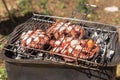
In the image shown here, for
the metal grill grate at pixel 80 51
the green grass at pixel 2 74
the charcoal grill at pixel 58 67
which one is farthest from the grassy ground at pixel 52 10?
the charcoal grill at pixel 58 67

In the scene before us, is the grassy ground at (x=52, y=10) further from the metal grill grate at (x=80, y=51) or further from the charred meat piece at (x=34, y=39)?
the charred meat piece at (x=34, y=39)


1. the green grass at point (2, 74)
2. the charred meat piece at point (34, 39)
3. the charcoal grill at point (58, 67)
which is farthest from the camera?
the green grass at point (2, 74)

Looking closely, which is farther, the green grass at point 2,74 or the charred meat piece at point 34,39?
the green grass at point 2,74

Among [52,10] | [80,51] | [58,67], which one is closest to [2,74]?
[58,67]

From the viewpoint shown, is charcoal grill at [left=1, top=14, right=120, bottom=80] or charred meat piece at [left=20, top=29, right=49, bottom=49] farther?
charred meat piece at [left=20, top=29, right=49, bottom=49]

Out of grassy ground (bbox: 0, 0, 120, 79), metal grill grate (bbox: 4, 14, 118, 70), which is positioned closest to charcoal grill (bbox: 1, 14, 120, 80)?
metal grill grate (bbox: 4, 14, 118, 70)

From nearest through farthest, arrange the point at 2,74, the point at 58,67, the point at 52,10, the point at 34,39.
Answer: the point at 58,67, the point at 34,39, the point at 2,74, the point at 52,10

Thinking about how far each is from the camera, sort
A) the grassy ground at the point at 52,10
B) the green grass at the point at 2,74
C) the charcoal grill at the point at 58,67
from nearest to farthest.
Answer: the charcoal grill at the point at 58,67, the green grass at the point at 2,74, the grassy ground at the point at 52,10

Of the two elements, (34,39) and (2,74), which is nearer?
(34,39)

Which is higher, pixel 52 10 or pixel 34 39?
pixel 34 39

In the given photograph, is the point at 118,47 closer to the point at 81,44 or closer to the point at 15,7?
the point at 81,44

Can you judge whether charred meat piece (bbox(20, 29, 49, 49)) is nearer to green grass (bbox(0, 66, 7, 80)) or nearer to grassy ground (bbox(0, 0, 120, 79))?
green grass (bbox(0, 66, 7, 80))

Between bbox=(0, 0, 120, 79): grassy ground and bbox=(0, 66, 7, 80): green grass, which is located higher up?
bbox=(0, 0, 120, 79): grassy ground

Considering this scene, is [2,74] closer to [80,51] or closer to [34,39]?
[34,39]
